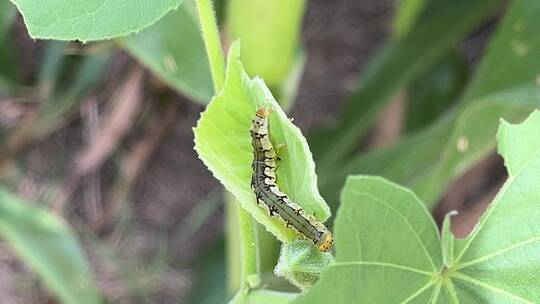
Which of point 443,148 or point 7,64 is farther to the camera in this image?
point 7,64

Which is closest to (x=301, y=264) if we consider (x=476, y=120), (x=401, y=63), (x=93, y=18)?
(x=93, y=18)

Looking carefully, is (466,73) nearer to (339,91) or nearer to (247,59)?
(339,91)

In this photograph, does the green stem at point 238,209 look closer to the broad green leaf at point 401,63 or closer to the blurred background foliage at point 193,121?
the blurred background foliage at point 193,121

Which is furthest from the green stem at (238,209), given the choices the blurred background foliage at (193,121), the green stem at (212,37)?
the blurred background foliage at (193,121)

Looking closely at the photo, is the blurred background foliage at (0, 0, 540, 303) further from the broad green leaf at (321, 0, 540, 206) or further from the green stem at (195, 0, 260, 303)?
the green stem at (195, 0, 260, 303)

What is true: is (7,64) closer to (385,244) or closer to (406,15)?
(406,15)
